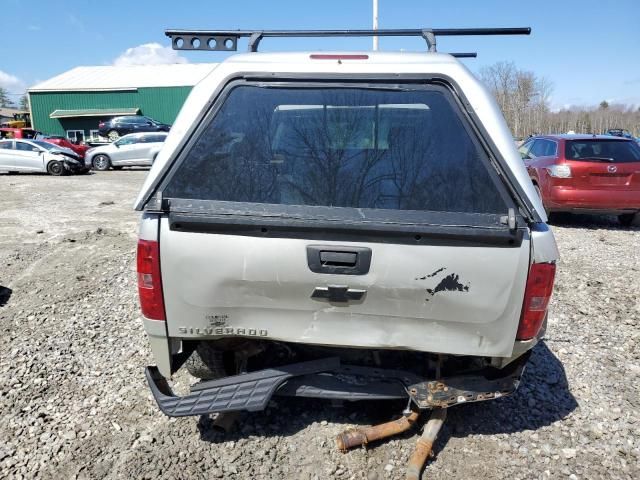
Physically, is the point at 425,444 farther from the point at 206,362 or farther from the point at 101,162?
the point at 101,162

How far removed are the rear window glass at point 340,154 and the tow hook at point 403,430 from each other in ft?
4.08

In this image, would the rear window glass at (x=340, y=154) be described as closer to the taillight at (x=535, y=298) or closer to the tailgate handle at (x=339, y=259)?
the tailgate handle at (x=339, y=259)

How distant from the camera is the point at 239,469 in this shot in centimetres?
266

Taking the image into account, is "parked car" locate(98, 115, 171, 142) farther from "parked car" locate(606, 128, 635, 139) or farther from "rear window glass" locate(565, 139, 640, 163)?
"rear window glass" locate(565, 139, 640, 163)

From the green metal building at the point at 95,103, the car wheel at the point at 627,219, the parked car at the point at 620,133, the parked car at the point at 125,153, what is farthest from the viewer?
the green metal building at the point at 95,103

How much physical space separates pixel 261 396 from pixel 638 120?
6661 centimetres

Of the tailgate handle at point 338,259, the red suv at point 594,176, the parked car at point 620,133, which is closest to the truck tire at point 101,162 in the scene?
the red suv at point 594,176

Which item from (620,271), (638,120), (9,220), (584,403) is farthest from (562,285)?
(638,120)

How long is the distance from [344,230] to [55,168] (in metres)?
19.5

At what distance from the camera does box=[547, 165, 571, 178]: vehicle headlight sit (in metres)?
8.51

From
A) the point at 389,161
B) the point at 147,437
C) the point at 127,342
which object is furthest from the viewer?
the point at 127,342

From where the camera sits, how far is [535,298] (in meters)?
2.29

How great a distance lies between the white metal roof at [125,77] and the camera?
39.0m

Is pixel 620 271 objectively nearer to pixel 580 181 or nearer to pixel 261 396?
pixel 580 181
